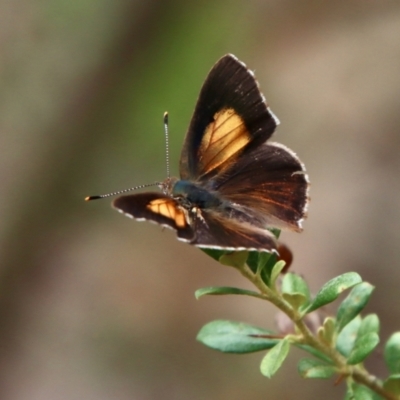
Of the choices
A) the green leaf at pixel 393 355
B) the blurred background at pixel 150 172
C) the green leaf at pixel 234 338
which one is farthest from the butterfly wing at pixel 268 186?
the blurred background at pixel 150 172

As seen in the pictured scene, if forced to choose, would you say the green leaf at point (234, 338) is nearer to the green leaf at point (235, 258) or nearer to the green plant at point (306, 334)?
the green plant at point (306, 334)

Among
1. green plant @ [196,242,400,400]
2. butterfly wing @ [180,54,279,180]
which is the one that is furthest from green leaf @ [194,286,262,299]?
butterfly wing @ [180,54,279,180]


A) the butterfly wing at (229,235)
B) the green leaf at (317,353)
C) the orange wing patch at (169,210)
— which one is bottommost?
the green leaf at (317,353)

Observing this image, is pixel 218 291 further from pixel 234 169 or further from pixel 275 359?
pixel 234 169

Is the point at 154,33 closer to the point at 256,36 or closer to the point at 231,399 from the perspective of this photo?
the point at 256,36

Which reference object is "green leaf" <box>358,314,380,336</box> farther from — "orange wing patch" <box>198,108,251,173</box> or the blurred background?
the blurred background

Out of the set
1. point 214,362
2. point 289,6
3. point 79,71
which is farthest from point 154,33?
point 214,362
